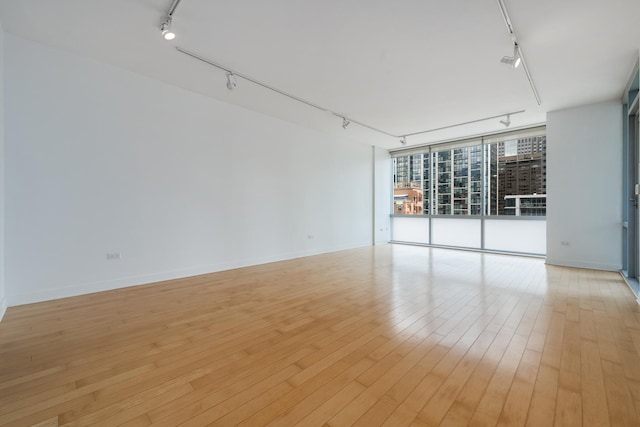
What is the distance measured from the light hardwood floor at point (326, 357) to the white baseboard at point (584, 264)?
4.73 ft

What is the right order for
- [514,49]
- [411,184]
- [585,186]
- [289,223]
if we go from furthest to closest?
[411,184], [289,223], [585,186], [514,49]

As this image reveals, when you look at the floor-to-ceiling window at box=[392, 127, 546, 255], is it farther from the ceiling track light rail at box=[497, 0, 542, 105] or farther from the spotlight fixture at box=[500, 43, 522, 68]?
the spotlight fixture at box=[500, 43, 522, 68]

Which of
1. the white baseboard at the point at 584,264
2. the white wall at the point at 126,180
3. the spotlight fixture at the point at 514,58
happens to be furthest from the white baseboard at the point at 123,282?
the white baseboard at the point at 584,264

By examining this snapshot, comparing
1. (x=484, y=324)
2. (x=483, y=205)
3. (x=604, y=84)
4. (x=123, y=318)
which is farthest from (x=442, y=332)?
(x=483, y=205)

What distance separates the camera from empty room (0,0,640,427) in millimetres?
1809

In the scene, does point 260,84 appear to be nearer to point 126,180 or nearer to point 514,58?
point 126,180

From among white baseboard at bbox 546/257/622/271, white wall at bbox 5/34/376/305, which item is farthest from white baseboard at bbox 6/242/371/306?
white baseboard at bbox 546/257/622/271

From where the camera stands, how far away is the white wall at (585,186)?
4977 millimetres

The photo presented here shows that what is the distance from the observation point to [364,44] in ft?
10.6

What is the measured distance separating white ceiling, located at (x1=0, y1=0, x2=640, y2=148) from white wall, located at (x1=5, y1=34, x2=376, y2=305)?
1.34ft

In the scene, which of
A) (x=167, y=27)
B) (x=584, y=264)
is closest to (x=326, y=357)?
(x=167, y=27)

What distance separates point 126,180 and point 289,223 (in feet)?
10.4

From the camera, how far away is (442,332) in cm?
258

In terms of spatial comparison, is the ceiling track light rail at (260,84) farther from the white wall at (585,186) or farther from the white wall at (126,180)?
the white wall at (585,186)
